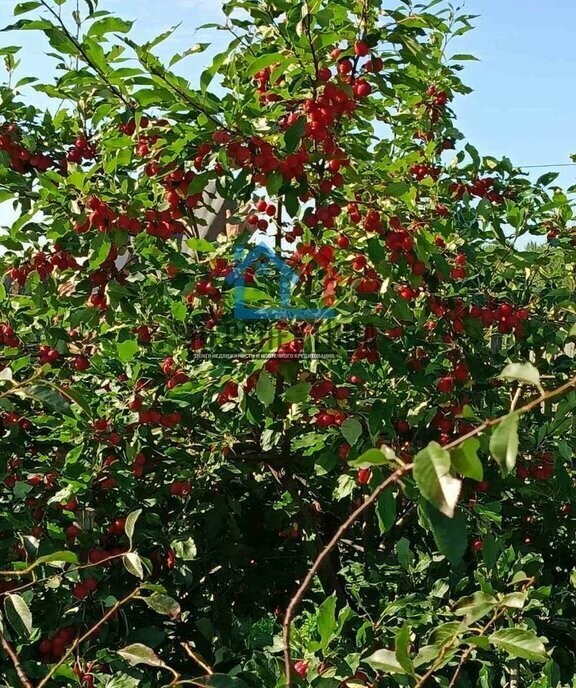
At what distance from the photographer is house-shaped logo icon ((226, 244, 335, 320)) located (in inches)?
88.4

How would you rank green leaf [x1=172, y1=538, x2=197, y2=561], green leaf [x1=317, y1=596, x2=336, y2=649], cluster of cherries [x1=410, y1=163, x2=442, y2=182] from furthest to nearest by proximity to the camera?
cluster of cherries [x1=410, y1=163, x2=442, y2=182], green leaf [x1=172, y1=538, x2=197, y2=561], green leaf [x1=317, y1=596, x2=336, y2=649]

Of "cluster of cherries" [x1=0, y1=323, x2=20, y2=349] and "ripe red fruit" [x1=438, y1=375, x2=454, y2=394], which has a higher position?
"cluster of cherries" [x1=0, y1=323, x2=20, y2=349]

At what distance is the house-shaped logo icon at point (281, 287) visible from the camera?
2.24m

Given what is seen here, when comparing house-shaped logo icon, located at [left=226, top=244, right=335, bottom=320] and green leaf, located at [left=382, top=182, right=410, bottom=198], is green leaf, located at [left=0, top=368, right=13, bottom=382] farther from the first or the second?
green leaf, located at [left=382, top=182, right=410, bottom=198]

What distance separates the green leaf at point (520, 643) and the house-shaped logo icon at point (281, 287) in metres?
1.07

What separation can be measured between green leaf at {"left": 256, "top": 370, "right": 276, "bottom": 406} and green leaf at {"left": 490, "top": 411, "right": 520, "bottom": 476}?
1.29 meters

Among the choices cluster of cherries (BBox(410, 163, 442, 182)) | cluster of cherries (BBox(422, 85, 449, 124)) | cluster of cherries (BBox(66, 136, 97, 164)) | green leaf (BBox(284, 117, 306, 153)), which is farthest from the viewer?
cluster of cherries (BBox(422, 85, 449, 124))

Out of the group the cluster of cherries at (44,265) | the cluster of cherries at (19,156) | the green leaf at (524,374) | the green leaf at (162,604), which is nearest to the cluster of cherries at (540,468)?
the cluster of cherries at (44,265)

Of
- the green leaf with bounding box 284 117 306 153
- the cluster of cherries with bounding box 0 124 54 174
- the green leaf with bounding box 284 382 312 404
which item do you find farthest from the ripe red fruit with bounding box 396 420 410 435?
the cluster of cherries with bounding box 0 124 54 174

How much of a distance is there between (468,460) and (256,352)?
57.9 inches

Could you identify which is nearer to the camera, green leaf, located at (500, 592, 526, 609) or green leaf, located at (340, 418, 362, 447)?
green leaf, located at (500, 592, 526, 609)

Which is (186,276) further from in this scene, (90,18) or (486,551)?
(486,551)

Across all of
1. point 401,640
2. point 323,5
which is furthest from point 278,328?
point 401,640

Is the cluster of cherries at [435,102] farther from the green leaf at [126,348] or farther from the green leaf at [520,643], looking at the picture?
the green leaf at [520,643]
